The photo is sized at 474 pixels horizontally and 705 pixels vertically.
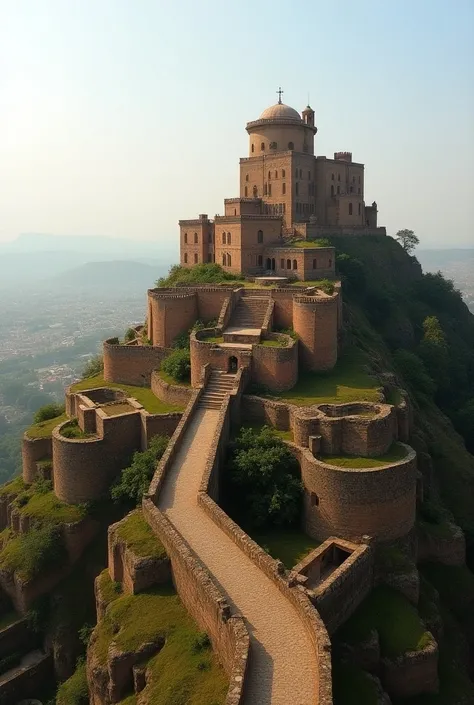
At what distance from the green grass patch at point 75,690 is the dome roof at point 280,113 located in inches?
2082

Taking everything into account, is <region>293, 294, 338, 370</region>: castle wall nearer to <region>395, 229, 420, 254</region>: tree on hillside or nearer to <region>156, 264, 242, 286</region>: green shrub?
<region>156, 264, 242, 286</region>: green shrub

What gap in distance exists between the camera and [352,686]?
17.8 meters

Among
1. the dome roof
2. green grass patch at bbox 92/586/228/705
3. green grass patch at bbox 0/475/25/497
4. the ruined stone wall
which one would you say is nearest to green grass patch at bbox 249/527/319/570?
green grass patch at bbox 92/586/228/705

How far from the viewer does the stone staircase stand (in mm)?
29562

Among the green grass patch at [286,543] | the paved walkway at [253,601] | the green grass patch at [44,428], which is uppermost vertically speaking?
the green grass patch at [44,428]

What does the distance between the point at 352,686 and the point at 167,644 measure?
5675 millimetres

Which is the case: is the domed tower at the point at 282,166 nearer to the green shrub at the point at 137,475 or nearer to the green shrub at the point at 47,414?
the green shrub at the point at 47,414

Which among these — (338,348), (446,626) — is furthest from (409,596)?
(338,348)

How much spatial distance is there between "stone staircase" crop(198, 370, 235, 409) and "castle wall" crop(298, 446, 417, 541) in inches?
281

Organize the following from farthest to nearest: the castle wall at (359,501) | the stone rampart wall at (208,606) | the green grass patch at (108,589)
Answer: the castle wall at (359,501) → the green grass patch at (108,589) → the stone rampart wall at (208,606)

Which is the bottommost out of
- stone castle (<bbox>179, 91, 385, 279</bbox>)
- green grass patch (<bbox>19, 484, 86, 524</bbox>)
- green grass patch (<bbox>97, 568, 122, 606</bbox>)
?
green grass patch (<bbox>97, 568, 122, 606</bbox>)

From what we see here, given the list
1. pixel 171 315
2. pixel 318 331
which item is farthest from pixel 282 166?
pixel 318 331

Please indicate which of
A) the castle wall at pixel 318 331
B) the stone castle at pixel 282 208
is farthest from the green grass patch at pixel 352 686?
the stone castle at pixel 282 208

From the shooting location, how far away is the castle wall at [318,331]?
33.7m
